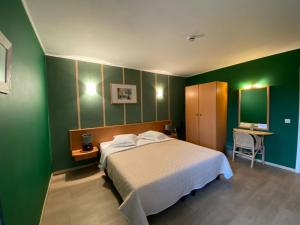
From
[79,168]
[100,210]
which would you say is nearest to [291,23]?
[100,210]

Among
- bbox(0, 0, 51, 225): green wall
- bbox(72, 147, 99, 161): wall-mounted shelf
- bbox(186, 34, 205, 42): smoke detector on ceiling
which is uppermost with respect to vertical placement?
bbox(186, 34, 205, 42): smoke detector on ceiling

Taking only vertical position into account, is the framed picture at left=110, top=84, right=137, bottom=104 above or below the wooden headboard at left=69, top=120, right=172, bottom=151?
above

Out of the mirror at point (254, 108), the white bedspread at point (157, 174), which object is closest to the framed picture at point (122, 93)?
the white bedspread at point (157, 174)

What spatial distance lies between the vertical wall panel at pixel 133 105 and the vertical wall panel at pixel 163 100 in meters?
0.72

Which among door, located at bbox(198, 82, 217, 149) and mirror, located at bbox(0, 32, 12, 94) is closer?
mirror, located at bbox(0, 32, 12, 94)

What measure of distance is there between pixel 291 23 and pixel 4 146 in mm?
3531

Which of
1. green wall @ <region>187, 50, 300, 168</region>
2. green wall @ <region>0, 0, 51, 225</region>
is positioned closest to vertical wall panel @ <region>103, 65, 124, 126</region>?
green wall @ <region>0, 0, 51, 225</region>

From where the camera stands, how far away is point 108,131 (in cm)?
337

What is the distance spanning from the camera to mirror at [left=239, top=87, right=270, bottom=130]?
311 cm

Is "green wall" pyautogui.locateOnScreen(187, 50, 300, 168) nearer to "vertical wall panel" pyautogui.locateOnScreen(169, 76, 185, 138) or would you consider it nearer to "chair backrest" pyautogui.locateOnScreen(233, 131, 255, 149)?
"chair backrest" pyautogui.locateOnScreen(233, 131, 255, 149)

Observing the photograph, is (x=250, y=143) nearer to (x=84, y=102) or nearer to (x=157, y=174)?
(x=157, y=174)

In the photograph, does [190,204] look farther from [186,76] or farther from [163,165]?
[186,76]

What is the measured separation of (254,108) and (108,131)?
376 cm

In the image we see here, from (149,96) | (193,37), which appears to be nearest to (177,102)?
(149,96)
